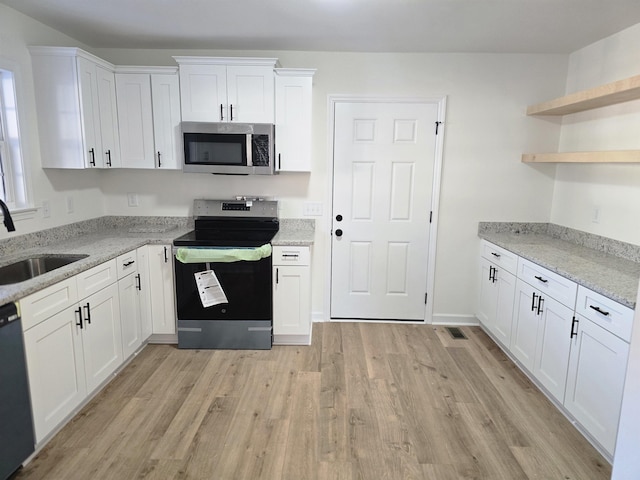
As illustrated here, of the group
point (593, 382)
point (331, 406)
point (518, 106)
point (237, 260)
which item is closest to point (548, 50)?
point (518, 106)

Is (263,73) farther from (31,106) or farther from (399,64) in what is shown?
(31,106)

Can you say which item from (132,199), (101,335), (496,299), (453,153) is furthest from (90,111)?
(496,299)

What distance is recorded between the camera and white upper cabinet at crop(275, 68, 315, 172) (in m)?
3.11

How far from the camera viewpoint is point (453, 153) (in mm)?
3482

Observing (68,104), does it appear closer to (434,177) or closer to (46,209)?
(46,209)

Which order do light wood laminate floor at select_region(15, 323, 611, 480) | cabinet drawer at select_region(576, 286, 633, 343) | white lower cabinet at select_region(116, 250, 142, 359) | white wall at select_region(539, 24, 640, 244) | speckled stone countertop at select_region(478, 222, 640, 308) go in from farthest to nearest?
white lower cabinet at select_region(116, 250, 142, 359)
white wall at select_region(539, 24, 640, 244)
speckled stone countertop at select_region(478, 222, 640, 308)
light wood laminate floor at select_region(15, 323, 611, 480)
cabinet drawer at select_region(576, 286, 633, 343)

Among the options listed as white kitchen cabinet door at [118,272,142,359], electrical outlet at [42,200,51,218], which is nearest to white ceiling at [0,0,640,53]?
electrical outlet at [42,200,51,218]

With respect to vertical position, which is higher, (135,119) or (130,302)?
(135,119)

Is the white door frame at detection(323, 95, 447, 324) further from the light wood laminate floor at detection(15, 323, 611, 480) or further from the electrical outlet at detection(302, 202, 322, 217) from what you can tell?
the light wood laminate floor at detection(15, 323, 611, 480)

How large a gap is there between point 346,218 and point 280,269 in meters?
0.87

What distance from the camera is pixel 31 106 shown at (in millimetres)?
2662

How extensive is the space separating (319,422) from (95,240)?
2.11m

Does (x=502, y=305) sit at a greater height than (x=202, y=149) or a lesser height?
lesser

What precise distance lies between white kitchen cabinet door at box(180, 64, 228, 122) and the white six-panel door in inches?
39.3
